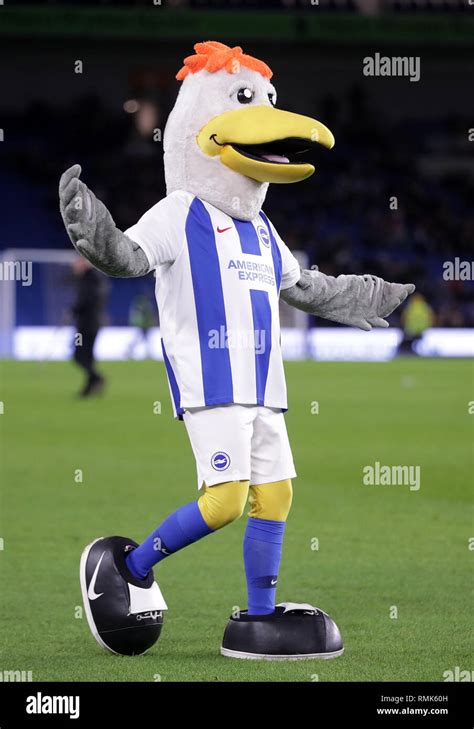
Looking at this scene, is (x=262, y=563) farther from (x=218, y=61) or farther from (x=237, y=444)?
(x=218, y=61)

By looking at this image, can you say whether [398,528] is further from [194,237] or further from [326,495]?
[194,237]

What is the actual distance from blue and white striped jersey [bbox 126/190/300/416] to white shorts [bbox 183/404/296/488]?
0.16 ft

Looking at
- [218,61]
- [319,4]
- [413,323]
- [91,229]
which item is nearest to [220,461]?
[91,229]

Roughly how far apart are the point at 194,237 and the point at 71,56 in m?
31.5

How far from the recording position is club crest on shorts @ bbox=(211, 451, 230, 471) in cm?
482

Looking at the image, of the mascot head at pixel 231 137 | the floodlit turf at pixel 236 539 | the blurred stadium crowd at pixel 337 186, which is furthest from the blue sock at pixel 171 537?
the blurred stadium crowd at pixel 337 186

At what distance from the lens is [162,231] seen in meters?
4.84

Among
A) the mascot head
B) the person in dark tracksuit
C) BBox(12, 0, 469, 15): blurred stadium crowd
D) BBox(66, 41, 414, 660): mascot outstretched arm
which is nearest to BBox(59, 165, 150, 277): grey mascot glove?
BBox(66, 41, 414, 660): mascot outstretched arm

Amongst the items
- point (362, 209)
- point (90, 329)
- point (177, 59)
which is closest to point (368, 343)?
point (362, 209)

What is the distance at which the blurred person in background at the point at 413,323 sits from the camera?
29906mm

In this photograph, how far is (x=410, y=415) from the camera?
1580cm

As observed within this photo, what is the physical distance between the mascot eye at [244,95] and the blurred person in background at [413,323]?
24.8 metres

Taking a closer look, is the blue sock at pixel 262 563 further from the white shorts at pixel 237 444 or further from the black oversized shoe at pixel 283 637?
the white shorts at pixel 237 444

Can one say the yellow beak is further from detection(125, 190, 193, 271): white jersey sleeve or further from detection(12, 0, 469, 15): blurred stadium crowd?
detection(12, 0, 469, 15): blurred stadium crowd
